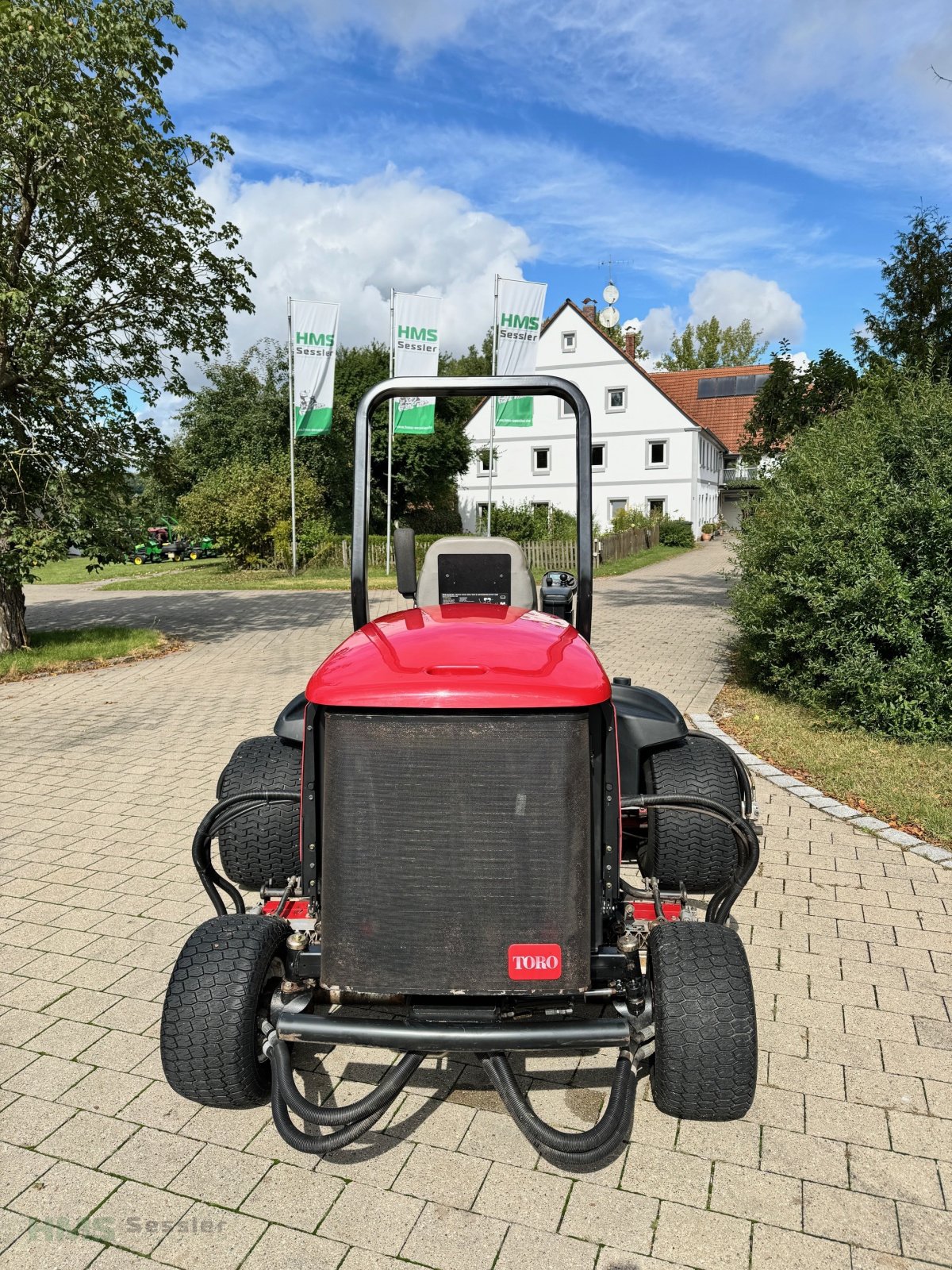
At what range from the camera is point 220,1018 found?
240 centimetres

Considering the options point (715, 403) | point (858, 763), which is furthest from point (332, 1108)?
point (715, 403)

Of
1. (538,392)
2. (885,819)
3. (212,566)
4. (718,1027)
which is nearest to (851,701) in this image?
(885,819)

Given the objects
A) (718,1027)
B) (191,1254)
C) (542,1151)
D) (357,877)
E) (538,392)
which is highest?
(538,392)

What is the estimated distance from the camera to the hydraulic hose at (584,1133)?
7.13 feet

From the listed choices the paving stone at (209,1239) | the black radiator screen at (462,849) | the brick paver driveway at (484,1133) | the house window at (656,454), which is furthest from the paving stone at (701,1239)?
the house window at (656,454)

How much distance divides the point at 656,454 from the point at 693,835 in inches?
1456

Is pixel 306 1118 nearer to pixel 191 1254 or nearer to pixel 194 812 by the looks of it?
pixel 191 1254

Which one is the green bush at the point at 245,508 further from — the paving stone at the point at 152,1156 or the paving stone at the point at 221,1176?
the paving stone at the point at 221,1176

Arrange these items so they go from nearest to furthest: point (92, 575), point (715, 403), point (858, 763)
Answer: point (858, 763) → point (92, 575) → point (715, 403)

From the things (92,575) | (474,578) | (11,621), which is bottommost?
(11,621)

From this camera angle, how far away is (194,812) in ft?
17.5

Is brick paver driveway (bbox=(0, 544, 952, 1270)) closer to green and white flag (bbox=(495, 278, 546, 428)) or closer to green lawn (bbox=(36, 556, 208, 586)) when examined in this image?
green and white flag (bbox=(495, 278, 546, 428))

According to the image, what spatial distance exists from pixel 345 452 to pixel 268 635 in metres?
19.7

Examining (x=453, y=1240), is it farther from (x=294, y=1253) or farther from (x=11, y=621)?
(x=11, y=621)
